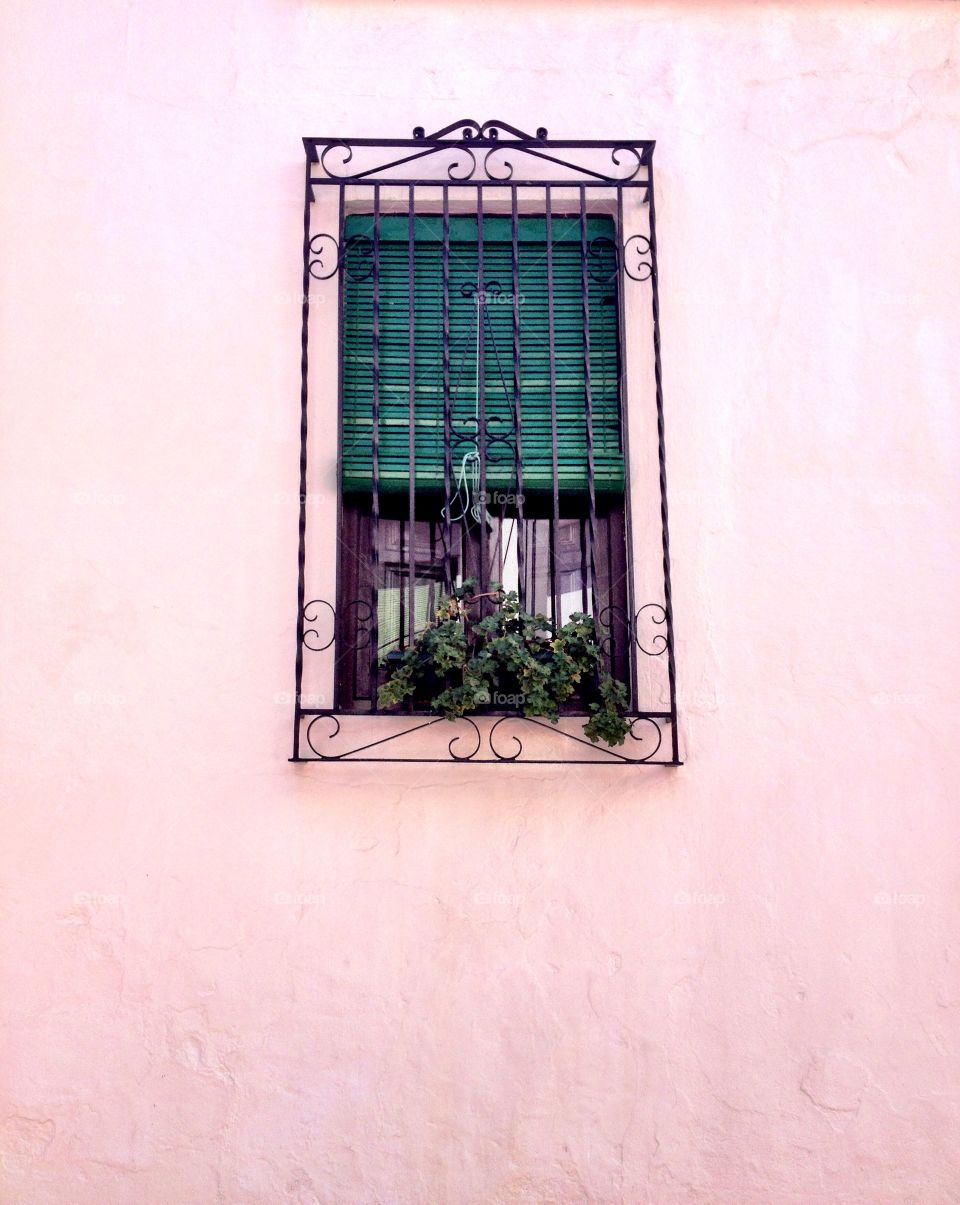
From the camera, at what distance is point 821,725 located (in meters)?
3.14

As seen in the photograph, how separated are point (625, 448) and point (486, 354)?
0.56 m

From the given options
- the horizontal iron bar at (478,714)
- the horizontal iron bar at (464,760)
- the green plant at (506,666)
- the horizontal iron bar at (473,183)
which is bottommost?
the horizontal iron bar at (464,760)

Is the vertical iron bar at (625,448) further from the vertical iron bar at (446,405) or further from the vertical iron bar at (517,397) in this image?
the vertical iron bar at (446,405)

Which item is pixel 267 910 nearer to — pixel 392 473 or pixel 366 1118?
pixel 366 1118

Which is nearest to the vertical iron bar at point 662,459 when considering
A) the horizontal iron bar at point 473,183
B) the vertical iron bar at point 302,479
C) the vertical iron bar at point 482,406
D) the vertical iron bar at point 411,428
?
the horizontal iron bar at point 473,183

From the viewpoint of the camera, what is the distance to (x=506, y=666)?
3053 millimetres

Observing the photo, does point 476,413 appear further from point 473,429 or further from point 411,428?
point 411,428

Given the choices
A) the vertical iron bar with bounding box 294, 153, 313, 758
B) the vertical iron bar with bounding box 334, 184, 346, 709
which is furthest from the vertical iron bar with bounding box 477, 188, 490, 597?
the vertical iron bar with bounding box 294, 153, 313, 758

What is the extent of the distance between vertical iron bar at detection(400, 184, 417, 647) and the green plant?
5.3 inches

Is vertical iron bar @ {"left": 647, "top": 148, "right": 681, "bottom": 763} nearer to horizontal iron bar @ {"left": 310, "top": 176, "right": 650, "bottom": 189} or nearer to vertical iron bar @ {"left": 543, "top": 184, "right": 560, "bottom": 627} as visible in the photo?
horizontal iron bar @ {"left": 310, "top": 176, "right": 650, "bottom": 189}

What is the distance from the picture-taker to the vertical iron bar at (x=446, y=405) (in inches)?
128

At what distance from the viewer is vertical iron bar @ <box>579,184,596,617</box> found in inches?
126

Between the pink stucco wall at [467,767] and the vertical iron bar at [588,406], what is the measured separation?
10.2 inches

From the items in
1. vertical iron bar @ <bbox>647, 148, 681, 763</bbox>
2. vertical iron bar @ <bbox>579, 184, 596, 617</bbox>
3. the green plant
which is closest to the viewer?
the green plant
